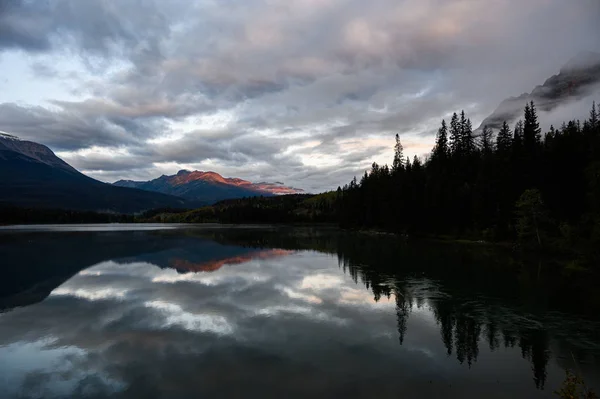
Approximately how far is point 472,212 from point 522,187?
14.3 metres

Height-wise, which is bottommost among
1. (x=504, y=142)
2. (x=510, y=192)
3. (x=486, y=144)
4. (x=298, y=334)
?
(x=298, y=334)

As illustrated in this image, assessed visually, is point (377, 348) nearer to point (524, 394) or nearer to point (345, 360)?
point (345, 360)

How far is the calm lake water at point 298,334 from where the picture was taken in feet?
51.8

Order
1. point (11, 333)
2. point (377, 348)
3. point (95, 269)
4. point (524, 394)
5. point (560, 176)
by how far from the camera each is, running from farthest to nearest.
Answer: point (560, 176) → point (95, 269) → point (11, 333) → point (377, 348) → point (524, 394)

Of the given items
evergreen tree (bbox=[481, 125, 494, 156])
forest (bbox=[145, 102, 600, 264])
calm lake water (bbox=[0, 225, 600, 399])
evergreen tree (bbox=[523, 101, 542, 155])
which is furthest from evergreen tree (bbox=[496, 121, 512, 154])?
calm lake water (bbox=[0, 225, 600, 399])

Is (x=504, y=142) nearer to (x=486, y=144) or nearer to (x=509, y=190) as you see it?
(x=509, y=190)

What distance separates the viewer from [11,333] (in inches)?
891

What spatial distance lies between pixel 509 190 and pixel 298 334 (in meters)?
68.5

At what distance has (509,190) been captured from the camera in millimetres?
75438

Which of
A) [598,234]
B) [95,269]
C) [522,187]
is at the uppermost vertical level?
[522,187]

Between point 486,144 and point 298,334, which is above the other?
point 486,144

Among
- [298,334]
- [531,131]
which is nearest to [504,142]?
[531,131]

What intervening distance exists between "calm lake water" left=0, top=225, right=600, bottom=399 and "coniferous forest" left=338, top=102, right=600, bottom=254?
18.3m

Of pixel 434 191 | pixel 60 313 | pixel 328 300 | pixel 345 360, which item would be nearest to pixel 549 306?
pixel 328 300
